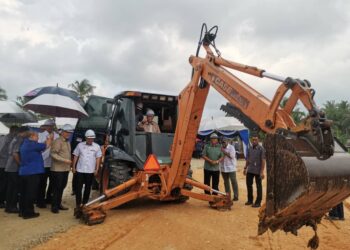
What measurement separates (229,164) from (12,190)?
505 centimetres

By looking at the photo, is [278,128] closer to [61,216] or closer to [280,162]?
[280,162]

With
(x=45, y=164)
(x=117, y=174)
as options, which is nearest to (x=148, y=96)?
(x=117, y=174)

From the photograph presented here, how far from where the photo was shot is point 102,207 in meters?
6.57

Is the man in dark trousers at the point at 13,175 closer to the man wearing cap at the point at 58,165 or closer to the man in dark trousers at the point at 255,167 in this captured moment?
the man wearing cap at the point at 58,165

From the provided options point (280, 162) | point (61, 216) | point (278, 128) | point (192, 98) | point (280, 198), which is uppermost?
point (192, 98)

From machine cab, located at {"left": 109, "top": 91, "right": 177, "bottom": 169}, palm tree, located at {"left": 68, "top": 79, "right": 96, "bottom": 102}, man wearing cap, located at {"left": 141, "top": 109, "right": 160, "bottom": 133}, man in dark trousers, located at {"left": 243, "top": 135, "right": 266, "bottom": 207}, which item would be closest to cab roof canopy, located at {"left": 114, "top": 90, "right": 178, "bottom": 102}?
machine cab, located at {"left": 109, "top": 91, "right": 177, "bottom": 169}

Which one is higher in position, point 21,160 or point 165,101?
point 165,101

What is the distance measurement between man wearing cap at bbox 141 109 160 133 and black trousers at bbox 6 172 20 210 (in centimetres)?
280

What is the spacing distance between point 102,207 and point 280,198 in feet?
12.4

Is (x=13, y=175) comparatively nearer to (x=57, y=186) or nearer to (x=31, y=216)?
(x=57, y=186)

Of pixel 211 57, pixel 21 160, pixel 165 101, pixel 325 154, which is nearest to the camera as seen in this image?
pixel 325 154

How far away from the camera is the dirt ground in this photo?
538cm

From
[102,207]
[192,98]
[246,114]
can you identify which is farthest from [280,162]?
[102,207]

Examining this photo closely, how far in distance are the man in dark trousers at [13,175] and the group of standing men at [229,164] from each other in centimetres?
414
